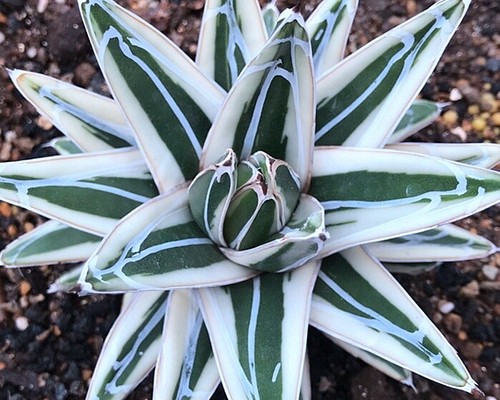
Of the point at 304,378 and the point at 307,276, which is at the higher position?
the point at 307,276

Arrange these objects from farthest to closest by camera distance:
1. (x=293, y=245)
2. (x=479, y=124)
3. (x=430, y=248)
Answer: (x=479, y=124), (x=430, y=248), (x=293, y=245)

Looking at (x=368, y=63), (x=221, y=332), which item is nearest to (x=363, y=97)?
(x=368, y=63)

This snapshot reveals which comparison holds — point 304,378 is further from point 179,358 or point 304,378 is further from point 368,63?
point 368,63

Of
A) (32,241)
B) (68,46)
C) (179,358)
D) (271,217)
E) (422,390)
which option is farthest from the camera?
(68,46)

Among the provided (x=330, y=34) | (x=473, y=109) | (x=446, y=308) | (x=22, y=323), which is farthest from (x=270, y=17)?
(x=22, y=323)

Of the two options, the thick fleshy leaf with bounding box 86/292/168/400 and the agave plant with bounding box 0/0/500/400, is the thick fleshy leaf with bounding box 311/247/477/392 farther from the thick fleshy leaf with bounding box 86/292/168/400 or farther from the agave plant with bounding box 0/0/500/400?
the thick fleshy leaf with bounding box 86/292/168/400

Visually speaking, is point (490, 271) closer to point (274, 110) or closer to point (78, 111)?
point (274, 110)

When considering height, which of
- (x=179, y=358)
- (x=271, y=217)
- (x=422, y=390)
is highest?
(x=271, y=217)
